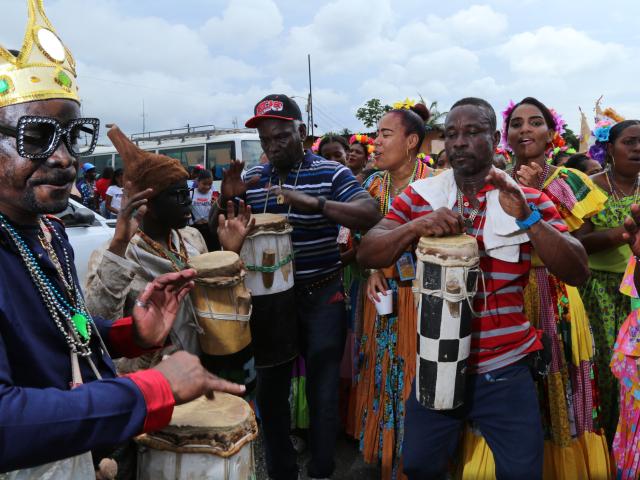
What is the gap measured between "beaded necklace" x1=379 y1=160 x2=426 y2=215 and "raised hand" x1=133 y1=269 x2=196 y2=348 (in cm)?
206

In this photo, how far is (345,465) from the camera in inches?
138

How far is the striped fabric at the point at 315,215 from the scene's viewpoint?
3.16 m

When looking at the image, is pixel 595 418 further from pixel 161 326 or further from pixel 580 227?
pixel 161 326

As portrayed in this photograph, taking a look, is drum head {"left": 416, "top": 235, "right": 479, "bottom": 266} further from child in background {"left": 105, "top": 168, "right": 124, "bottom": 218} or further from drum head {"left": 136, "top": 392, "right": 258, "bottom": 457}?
child in background {"left": 105, "top": 168, "right": 124, "bottom": 218}

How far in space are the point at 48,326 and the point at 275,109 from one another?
2.10 m

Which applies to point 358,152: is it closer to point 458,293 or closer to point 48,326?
point 458,293

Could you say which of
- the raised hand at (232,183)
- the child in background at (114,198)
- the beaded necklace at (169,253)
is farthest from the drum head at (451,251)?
the child in background at (114,198)

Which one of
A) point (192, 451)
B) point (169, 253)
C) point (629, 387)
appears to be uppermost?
point (169, 253)

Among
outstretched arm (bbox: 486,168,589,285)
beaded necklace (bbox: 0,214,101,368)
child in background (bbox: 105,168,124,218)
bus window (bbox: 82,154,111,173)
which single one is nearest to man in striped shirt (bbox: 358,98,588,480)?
outstretched arm (bbox: 486,168,589,285)

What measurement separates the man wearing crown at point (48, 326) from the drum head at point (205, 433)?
37 centimetres

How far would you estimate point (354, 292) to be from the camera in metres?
3.92

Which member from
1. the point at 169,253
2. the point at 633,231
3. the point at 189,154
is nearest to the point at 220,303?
the point at 169,253

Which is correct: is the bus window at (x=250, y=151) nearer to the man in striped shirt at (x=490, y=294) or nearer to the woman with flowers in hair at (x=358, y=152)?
the woman with flowers in hair at (x=358, y=152)

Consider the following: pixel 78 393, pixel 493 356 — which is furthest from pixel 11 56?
pixel 493 356
